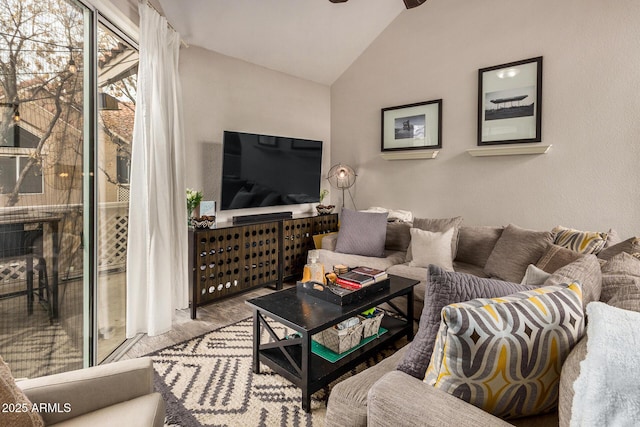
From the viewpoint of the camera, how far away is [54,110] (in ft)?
5.71

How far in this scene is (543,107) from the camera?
10.1 ft

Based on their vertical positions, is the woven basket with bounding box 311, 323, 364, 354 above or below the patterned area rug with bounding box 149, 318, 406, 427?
above

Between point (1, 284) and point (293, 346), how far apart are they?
4.74 feet

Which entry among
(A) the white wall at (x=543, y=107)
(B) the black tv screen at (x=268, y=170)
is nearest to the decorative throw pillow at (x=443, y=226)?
(A) the white wall at (x=543, y=107)

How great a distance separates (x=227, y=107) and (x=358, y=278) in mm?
2436

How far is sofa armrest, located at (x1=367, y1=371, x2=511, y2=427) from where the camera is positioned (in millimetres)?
884

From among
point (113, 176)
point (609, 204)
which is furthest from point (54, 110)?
point (609, 204)

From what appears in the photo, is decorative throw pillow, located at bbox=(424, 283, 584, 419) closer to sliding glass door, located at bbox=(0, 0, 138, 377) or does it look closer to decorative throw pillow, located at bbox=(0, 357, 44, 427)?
decorative throw pillow, located at bbox=(0, 357, 44, 427)

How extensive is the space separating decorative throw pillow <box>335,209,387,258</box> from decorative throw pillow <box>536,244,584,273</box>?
4.89ft

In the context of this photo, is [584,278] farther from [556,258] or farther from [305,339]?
[305,339]

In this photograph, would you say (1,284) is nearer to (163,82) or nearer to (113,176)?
(113,176)

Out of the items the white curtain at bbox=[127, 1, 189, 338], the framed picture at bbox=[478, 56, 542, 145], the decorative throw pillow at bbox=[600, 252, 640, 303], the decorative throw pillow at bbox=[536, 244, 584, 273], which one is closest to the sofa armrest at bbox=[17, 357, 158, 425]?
the white curtain at bbox=[127, 1, 189, 338]

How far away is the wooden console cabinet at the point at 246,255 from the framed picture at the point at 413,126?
1265mm

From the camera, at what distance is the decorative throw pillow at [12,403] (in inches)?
34.3
